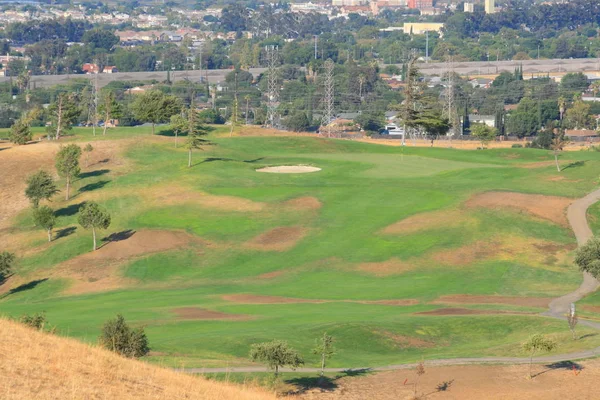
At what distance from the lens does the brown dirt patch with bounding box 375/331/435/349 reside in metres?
67.3

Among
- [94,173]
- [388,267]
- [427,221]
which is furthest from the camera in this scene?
[94,173]

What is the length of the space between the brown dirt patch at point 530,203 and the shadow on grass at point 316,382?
147 ft

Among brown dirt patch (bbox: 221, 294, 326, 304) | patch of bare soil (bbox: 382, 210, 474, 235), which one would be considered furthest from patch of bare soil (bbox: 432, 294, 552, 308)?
patch of bare soil (bbox: 382, 210, 474, 235)

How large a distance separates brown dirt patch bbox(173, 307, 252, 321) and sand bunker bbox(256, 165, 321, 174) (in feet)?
159

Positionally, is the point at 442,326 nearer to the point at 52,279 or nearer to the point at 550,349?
the point at 550,349

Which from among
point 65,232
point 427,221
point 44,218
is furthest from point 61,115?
point 427,221

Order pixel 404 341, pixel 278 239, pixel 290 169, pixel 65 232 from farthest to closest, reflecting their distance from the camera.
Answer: pixel 290 169
pixel 65 232
pixel 278 239
pixel 404 341

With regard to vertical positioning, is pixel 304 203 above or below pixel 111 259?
above

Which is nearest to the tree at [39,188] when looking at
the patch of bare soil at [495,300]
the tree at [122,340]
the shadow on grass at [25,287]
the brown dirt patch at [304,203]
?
the shadow on grass at [25,287]

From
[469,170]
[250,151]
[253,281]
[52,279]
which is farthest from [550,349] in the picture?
[250,151]

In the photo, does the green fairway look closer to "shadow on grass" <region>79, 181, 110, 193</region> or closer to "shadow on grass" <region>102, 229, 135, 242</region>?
"shadow on grass" <region>79, 181, 110, 193</region>

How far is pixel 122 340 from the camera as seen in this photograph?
5653 cm

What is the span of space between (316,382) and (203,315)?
1793cm

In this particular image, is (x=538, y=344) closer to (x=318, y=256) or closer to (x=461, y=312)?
(x=461, y=312)
